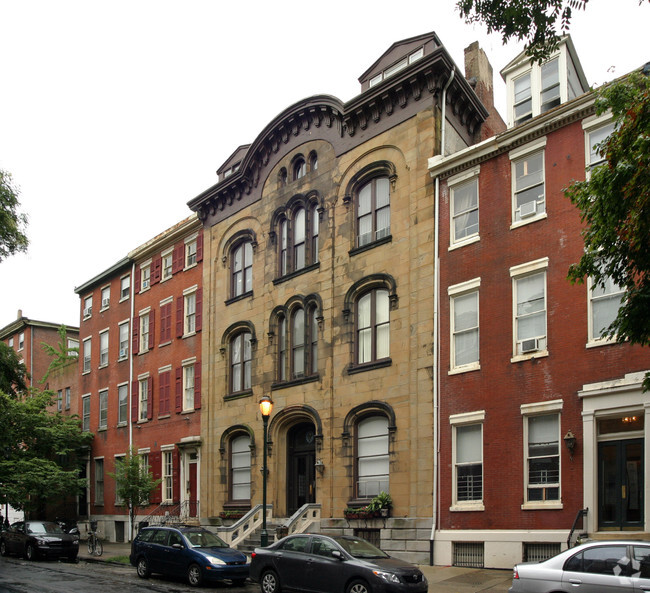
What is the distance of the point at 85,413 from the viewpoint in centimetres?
4541

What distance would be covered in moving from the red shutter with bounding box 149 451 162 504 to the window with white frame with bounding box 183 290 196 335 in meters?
6.14

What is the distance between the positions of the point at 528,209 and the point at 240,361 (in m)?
14.7

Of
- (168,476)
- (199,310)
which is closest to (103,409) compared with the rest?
(168,476)

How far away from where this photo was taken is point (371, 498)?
2459 cm

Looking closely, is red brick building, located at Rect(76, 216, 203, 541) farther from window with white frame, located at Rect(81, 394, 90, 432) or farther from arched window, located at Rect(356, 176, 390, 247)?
arched window, located at Rect(356, 176, 390, 247)

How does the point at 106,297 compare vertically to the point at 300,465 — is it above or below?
above

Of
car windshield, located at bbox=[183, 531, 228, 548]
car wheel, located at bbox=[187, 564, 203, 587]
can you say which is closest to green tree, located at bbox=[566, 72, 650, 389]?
car wheel, located at bbox=[187, 564, 203, 587]

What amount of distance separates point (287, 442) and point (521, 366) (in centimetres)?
1117

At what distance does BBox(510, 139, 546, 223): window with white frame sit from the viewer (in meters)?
21.5

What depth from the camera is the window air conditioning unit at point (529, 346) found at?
20734 millimetres

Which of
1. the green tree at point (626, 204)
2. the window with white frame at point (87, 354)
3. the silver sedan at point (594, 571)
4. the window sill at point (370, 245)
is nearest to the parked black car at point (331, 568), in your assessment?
the silver sedan at point (594, 571)

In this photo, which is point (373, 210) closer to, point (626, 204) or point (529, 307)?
point (529, 307)

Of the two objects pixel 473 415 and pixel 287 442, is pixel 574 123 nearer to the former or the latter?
pixel 473 415

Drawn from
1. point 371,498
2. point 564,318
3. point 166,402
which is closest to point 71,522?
point 166,402
